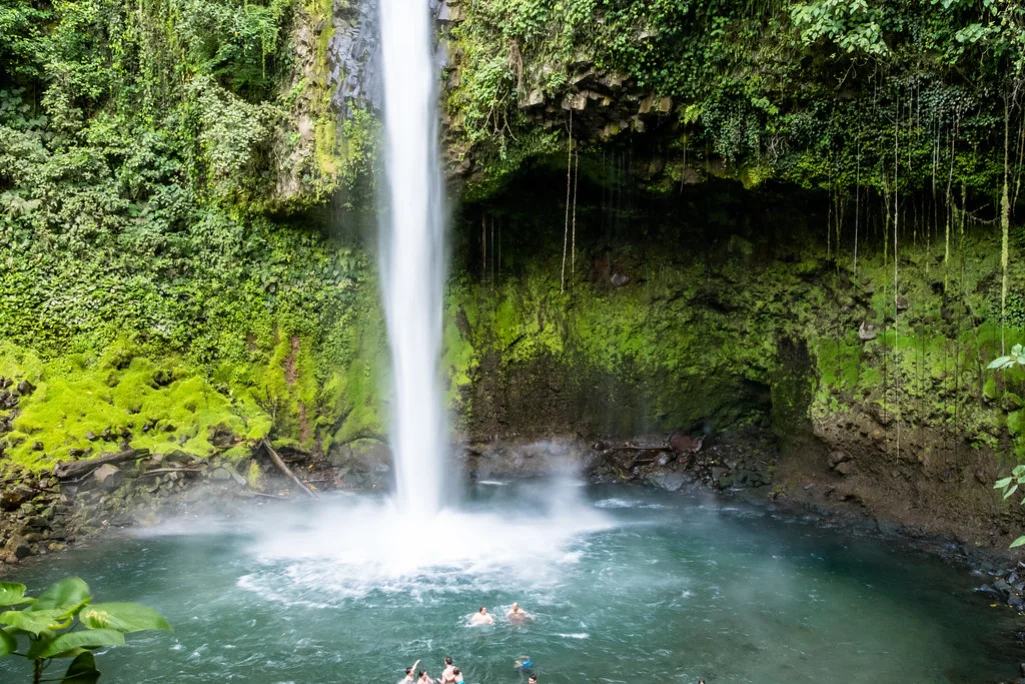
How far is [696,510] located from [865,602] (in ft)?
13.2

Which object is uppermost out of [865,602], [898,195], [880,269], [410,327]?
[898,195]

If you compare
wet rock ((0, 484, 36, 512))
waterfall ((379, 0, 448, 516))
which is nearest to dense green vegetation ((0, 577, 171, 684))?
wet rock ((0, 484, 36, 512))

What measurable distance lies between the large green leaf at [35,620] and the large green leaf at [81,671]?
14 cm

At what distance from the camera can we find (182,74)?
1495 centimetres

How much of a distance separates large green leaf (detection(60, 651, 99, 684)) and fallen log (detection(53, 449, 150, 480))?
426 inches

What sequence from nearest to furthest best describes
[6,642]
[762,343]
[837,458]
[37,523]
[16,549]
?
[6,642], [16,549], [37,523], [837,458], [762,343]

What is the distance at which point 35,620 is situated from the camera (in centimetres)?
230

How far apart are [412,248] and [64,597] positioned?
1162 centimetres

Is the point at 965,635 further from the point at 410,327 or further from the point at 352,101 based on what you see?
the point at 352,101

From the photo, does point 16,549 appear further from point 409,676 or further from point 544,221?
point 544,221

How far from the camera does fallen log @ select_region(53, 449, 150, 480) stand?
11.6m

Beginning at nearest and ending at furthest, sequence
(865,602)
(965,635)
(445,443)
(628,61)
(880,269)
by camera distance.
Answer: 1. (965,635)
2. (865,602)
3. (628,61)
4. (880,269)
5. (445,443)

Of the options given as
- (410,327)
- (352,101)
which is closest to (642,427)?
(410,327)

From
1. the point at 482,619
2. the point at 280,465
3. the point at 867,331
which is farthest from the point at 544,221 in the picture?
the point at 482,619
